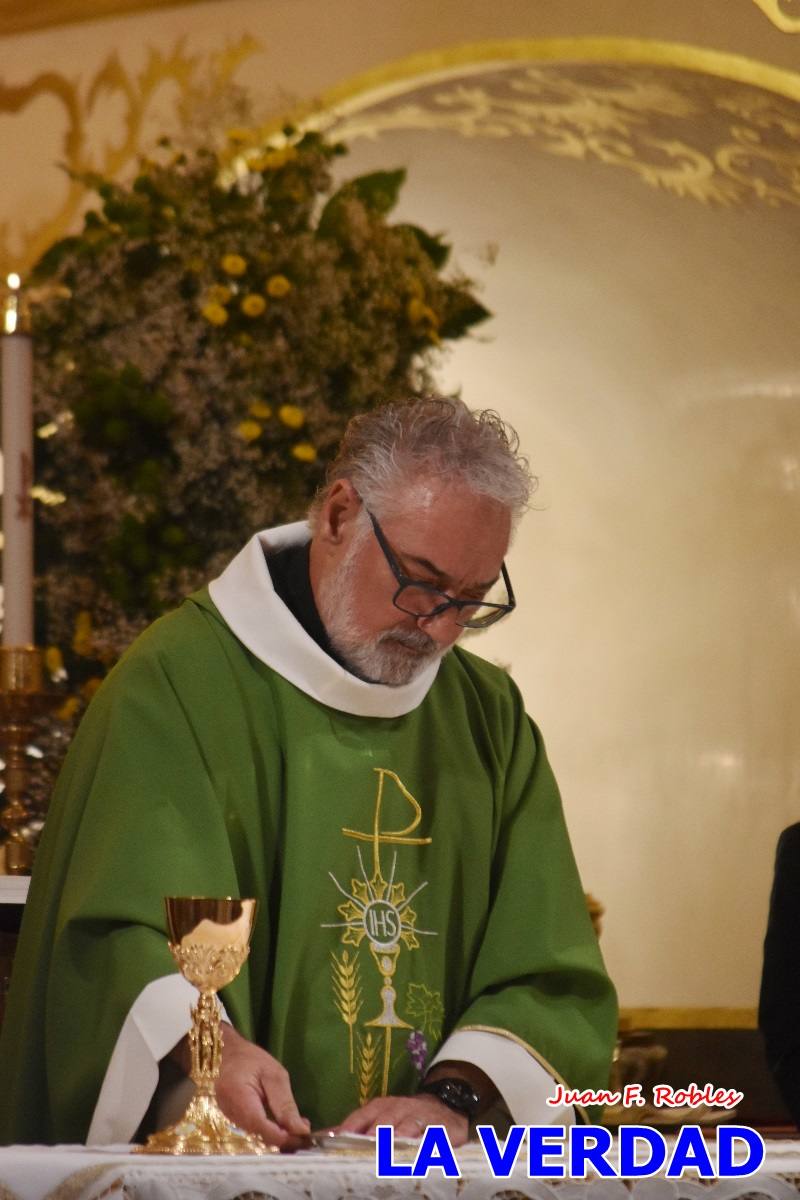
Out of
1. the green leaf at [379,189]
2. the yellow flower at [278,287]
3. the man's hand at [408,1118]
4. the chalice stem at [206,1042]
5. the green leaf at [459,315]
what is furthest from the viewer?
the green leaf at [379,189]

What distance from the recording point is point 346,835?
295cm

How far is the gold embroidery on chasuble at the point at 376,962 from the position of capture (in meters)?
2.86

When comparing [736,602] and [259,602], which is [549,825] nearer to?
[259,602]

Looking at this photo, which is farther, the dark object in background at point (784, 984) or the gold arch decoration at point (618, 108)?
the gold arch decoration at point (618, 108)

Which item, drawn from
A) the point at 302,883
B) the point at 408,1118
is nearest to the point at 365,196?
the point at 302,883

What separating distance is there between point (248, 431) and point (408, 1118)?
6.31 feet

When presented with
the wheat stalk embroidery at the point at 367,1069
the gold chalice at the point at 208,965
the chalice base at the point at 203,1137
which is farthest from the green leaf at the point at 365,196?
the chalice base at the point at 203,1137

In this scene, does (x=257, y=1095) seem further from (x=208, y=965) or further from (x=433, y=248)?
(x=433, y=248)

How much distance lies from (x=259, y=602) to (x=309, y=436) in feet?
3.87

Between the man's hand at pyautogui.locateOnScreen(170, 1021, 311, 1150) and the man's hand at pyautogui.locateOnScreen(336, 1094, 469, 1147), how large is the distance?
0.27 feet

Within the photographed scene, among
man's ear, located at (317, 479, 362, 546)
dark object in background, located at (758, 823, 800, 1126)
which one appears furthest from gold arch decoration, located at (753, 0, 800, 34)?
man's ear, located at (317, 479, 362, 546)

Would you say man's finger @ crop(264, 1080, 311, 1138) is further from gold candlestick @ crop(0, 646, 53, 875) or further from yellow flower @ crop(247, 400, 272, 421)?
yellow flower @ crop(247, 400, 272, 421)

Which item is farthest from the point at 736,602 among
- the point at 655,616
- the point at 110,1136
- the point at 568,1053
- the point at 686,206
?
the point at 110,1136

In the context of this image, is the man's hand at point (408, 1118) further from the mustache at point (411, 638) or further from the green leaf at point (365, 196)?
the green leaf at point (365, 196)
